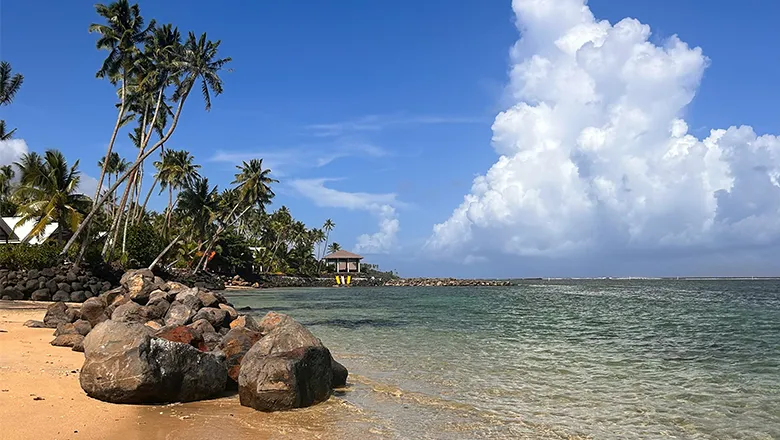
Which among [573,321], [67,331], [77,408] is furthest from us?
[573,321]

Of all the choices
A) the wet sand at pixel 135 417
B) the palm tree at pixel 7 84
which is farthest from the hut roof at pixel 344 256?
→ the wet sand at pixel 135 417

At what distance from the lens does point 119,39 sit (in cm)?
3653

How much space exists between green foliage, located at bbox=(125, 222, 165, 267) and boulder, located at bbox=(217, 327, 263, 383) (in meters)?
38.6

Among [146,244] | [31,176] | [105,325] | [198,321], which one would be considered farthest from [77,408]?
[146,244]

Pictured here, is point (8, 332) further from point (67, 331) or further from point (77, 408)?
point (77, 408)

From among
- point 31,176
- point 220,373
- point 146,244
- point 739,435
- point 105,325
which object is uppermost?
point 31,176

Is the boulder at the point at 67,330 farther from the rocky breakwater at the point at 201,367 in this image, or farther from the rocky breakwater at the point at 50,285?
the rocky breakwater at the point at 50,285

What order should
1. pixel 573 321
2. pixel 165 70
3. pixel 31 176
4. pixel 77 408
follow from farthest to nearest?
pixel 165 70 → pixel 31 176 → pixel 573 321 → pixel 77 408

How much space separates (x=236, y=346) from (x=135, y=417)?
3184 mm

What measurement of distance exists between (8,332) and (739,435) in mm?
17218

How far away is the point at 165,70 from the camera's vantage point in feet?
126

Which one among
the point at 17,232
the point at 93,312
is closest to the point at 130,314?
the point at 93,312

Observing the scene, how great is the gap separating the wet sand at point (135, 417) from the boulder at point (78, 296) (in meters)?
23.6

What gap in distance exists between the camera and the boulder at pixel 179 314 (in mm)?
14000
